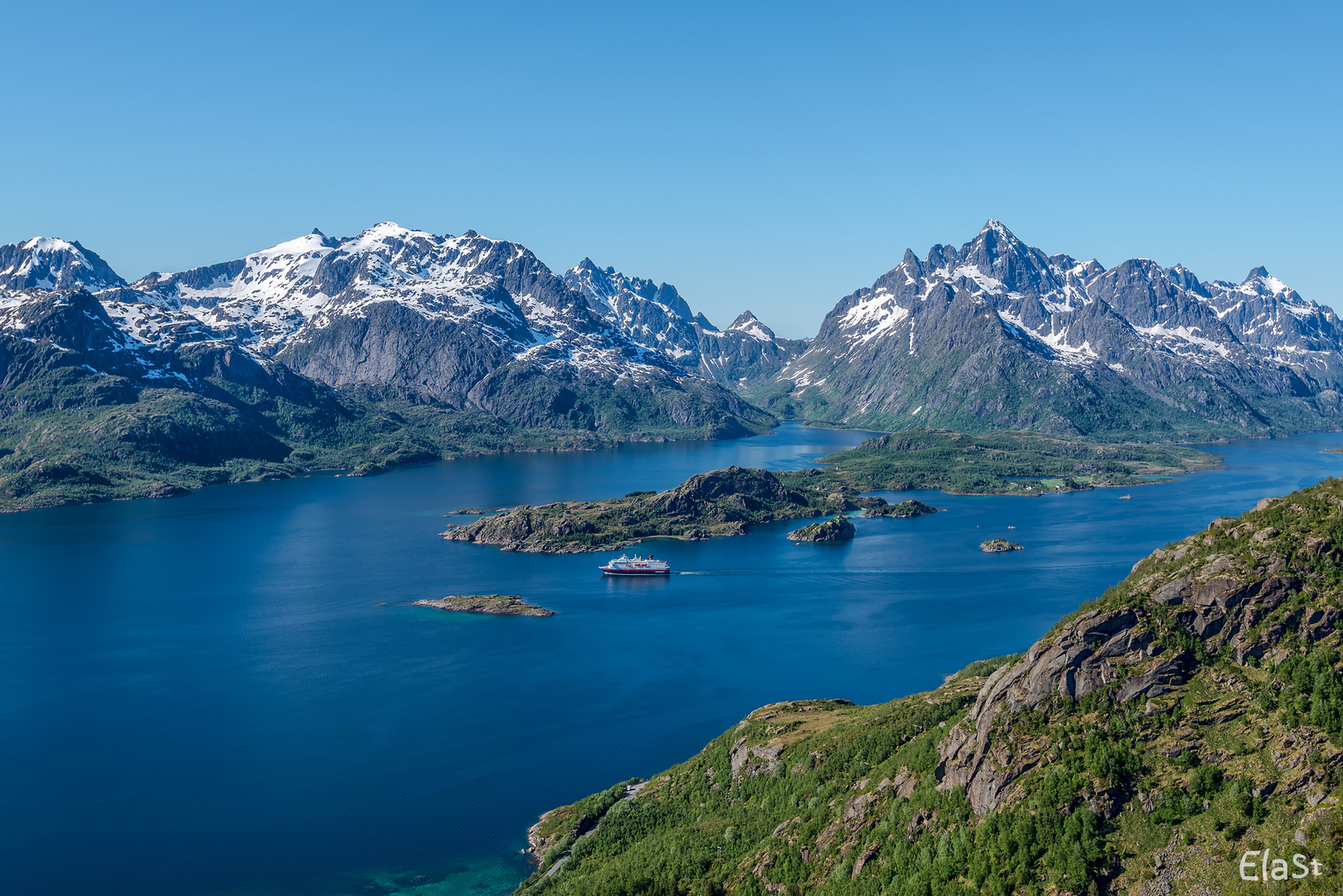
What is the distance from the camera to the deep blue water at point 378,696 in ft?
284

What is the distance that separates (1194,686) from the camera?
57469 millimetres

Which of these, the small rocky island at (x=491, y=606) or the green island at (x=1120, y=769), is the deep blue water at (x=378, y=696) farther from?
the green island at (x=1120, y=769)

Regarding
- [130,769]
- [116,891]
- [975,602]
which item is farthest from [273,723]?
[975,602]

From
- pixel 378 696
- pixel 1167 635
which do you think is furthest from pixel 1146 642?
pixel 378 696

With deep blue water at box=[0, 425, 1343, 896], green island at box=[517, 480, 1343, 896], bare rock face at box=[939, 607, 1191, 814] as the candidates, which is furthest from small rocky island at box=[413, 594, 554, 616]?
bare rock face at box=[939, 607, 1191, 814]

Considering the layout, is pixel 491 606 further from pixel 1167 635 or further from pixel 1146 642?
pixel 1167 635

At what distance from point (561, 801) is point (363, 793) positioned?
65.0 feet

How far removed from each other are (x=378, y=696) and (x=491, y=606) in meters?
47.4

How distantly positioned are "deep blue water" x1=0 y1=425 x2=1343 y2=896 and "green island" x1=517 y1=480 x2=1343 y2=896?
92.0 feet

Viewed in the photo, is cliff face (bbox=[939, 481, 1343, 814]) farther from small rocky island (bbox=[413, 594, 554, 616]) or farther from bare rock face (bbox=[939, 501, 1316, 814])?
small rocky island (bbox=[413, 594, 554, 616])

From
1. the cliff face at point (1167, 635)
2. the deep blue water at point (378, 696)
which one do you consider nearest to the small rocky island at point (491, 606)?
the deep blue water at point (378, 696)

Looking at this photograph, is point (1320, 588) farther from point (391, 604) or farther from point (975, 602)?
point (391, 604)

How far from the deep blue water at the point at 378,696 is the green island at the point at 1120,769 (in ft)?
92.0

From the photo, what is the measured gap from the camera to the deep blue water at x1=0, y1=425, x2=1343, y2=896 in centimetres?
8662
